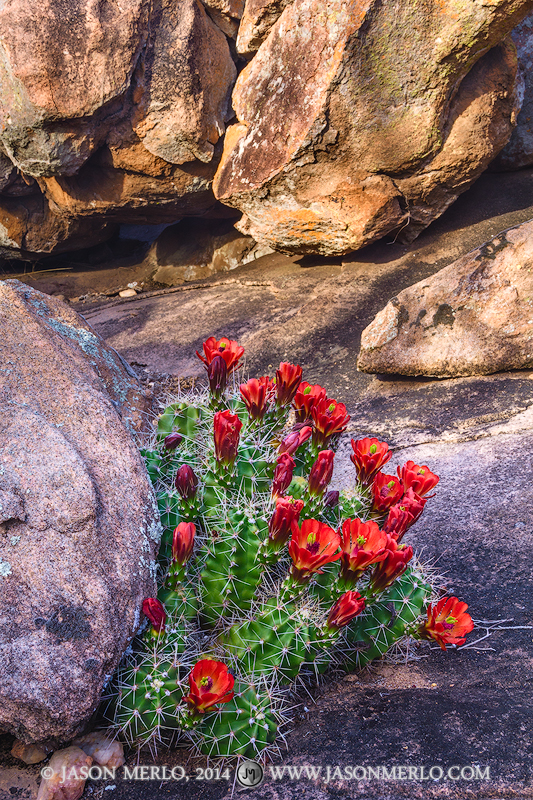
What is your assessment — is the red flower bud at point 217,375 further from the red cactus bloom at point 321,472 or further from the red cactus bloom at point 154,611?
the red cactus bloom at point 154,611

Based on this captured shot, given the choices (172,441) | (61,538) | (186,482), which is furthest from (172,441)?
(61,538)

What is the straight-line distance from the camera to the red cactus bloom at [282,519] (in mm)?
1629

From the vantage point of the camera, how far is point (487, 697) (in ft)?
5.15

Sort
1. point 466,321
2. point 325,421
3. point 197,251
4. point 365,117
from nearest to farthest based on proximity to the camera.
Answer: point 325,421
point 466,321
point 365,117
point 197,251

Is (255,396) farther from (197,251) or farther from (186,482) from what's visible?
(197,251)

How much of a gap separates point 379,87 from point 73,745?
4869 mm

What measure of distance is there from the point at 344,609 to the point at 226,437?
62 cm

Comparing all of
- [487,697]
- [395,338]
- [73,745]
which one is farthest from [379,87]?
[73,745]

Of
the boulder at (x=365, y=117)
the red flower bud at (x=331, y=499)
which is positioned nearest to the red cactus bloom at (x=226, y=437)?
the red flower bud at (x=331, y=499)

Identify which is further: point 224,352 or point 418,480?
point 224,352

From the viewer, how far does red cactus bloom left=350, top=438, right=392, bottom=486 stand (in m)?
2.04

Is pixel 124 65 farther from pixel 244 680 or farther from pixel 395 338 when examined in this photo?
pixel 244 680

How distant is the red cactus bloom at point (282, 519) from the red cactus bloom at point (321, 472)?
0.60ft

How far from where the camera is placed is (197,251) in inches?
293
